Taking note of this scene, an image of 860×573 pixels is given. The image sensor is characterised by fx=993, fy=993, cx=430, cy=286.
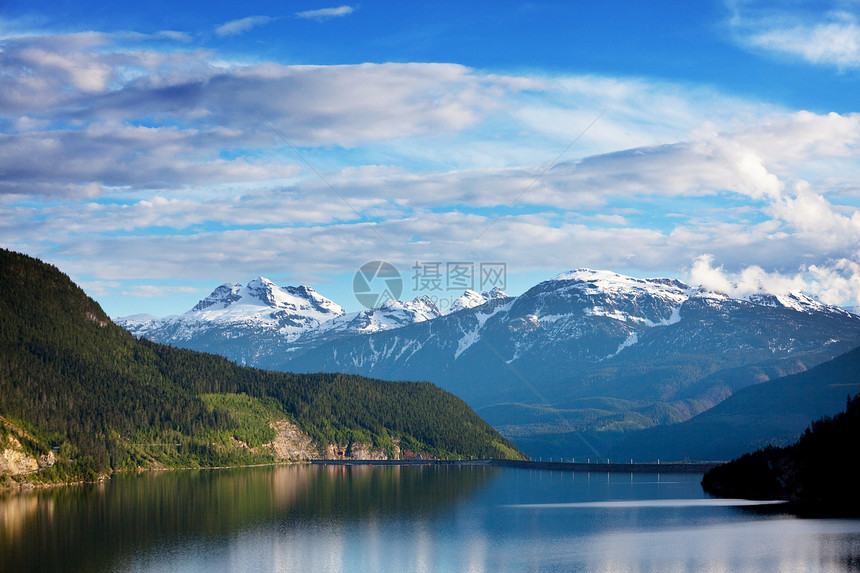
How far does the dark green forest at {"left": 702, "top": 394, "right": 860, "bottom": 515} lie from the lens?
535 feet

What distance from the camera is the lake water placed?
110 metres

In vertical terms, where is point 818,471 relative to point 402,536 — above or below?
above

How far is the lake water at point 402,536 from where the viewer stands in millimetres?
110375

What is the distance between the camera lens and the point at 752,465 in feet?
642

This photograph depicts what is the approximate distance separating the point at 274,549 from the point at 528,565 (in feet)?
105

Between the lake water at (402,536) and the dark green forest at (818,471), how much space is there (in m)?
11.5

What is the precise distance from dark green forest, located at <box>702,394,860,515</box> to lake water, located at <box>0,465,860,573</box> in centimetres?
1152

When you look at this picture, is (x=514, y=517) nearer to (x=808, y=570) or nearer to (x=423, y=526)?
(x=423, y=526)

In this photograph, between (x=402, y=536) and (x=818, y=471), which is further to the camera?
(x=818, y=471)

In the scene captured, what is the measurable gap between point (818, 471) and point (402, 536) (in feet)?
258

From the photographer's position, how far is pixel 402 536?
134500 millimetres

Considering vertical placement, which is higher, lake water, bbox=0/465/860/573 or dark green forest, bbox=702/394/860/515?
dark green forest, bbox=702/394/860/515

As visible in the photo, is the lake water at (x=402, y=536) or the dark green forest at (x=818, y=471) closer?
the lake water at (x=402, y=536)

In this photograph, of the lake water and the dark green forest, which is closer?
the lake water
